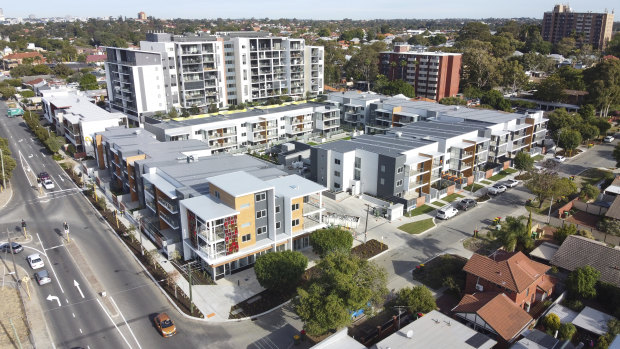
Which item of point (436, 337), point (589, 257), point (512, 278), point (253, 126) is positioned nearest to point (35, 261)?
point (436, 337)

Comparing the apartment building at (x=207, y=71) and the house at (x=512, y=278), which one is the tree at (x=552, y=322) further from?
the apartment building at (x=207, y=71)

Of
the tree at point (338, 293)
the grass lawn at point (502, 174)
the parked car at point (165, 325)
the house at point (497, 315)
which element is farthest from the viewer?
the grass lawn at point (502, 174)

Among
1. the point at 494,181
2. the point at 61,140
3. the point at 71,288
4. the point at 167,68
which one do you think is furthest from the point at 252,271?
the point at 167,68

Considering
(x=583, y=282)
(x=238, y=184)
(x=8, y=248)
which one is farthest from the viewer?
(x=8, y=248)

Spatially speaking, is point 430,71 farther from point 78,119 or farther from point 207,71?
point 78,119

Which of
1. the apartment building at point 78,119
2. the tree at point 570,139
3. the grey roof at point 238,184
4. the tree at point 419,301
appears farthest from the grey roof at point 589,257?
the apartment building at point 78,119

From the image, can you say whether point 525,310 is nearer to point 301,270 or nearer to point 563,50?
point 301,270

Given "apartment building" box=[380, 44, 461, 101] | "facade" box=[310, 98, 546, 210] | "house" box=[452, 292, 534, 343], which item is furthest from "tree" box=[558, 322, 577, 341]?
"apartment building" box=[380, 44, 461, 101]
